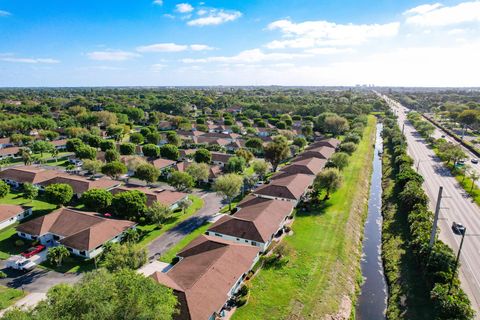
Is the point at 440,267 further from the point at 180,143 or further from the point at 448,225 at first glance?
the point at 180,143

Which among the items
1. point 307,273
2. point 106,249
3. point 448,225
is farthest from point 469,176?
point 106,249

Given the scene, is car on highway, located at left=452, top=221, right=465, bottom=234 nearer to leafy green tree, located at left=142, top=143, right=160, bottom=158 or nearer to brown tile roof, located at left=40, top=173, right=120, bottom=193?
brown tile roof, located at left=40, top=173, right=120, bottom=193

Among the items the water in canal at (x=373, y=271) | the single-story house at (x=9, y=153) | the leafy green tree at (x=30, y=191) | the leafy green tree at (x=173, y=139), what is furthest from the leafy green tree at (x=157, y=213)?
the single-story house at (x=9, y=153)

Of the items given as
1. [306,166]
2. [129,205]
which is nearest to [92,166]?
[129,205]

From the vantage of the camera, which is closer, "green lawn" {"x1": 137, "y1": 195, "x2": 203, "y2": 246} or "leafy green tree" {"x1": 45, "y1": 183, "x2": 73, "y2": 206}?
"green lawn" {"x1": 137, "y1": 195, "x2": 203, "y2": 246}

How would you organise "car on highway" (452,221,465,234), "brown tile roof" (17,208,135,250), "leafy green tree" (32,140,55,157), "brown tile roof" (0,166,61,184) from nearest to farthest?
"brown tile roof" (17,208,135,250), "car on highway" (452,221,465,234), "brown tile roof" (0,166,61,184), "leafy green tree" (32,140,55,157)

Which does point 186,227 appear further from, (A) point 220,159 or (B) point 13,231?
(A) point 220,159

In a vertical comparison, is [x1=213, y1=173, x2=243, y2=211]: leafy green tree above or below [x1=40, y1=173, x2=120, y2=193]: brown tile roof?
above

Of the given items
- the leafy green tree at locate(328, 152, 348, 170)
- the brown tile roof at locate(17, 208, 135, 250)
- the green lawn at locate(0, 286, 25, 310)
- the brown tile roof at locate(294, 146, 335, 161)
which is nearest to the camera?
the green lawn at locate(0, 286, 25, 310)

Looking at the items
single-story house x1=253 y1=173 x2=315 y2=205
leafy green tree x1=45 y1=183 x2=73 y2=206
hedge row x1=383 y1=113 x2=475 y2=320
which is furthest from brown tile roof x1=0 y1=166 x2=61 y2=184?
hedge row x1=383 y1=113 x2=475 y2=320
